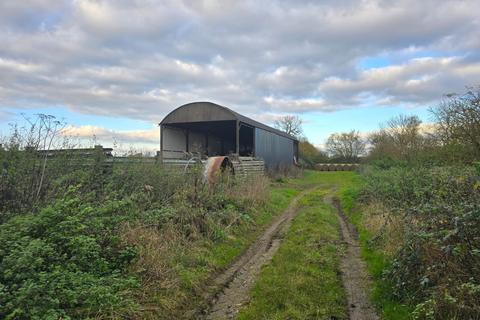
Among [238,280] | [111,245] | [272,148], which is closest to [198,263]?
[238,280]

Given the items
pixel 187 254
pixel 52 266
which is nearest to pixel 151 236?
pixel 187 254

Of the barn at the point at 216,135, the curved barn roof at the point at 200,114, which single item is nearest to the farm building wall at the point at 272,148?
the barn at the point at 216,135

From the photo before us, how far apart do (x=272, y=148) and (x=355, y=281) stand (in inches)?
950

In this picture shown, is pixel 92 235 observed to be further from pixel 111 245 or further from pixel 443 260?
pixel 443 260

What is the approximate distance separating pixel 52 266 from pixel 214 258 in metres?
3.43

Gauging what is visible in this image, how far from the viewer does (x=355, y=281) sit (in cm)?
591

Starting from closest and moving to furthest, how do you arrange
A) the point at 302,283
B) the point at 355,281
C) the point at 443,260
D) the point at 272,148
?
the point at 443,260 → the point at 302,283 → the point at 355,281 → the point at 272,148

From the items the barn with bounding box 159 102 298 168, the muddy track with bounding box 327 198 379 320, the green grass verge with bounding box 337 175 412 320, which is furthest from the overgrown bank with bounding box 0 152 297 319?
the barn with bounding box 159 102 298 168

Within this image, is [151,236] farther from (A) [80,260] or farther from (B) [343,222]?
(B) [343,222]

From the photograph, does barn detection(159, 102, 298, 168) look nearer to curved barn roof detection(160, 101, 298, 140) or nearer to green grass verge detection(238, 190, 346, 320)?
curved barn roof detection(160, 101, 298, 140)

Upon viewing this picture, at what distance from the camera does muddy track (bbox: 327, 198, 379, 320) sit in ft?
15.6

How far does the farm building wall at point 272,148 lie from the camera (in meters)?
26.6

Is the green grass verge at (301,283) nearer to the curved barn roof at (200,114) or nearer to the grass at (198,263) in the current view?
the grass at (198,263)

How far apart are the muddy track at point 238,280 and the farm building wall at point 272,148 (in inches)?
668
